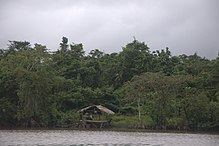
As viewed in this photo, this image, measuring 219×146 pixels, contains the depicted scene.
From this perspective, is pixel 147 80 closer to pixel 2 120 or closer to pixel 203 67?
pixel 203 67

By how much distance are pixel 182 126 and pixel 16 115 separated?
23.7m

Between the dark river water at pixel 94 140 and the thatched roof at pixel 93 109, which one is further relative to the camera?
the thatched roof at pixel 93 109

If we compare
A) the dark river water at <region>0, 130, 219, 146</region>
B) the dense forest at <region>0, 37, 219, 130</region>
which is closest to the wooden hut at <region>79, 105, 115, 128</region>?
the dense forest at <region>0, 37, 219, 130</region>

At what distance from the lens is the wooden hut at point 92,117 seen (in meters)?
61.0

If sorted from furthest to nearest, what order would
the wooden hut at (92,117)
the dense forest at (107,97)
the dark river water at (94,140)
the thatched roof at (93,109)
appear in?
the wooden hut at (92,117) < the thatched roof at (93,109) < the dense forest at (107,97) < the dark river water at (94,140)

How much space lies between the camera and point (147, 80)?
187ft

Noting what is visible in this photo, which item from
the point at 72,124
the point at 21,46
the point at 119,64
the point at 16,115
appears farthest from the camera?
the point at 21,46

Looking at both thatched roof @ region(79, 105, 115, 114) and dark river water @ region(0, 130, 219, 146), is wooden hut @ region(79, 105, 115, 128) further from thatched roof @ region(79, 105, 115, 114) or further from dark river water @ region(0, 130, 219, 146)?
dark river water @ region(0, 130, 219, 146)

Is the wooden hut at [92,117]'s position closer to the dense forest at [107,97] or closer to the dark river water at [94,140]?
the dense forest at [107,97]

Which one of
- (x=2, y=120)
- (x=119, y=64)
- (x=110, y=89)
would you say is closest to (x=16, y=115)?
(x=2, y=120)

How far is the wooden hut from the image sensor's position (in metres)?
61.0

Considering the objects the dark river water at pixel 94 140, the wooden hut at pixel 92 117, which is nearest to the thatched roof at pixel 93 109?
the wooden hut at pixel 92 117

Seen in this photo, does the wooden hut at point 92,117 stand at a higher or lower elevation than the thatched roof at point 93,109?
lower

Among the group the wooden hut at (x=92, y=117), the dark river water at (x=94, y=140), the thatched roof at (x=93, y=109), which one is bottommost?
the dark river water at (x=94, y=140)
